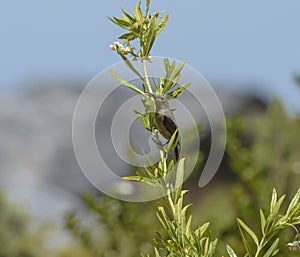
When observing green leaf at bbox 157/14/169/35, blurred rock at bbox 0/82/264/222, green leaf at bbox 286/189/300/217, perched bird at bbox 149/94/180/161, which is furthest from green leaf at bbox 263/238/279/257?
blurred rock at bbox 0/82/264/222

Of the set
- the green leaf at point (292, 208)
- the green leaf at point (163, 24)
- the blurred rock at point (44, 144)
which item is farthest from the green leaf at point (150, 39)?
the blurred rock at point (44, 144)

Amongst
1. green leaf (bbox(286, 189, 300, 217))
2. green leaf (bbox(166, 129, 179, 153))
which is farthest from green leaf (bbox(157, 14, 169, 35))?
green leaf (bbox(286, 189, 300, 217))

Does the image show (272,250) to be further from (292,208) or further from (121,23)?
(121,23)

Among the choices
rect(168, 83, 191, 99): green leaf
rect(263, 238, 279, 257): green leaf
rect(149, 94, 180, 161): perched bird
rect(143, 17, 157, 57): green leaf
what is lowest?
rect(263, 238, 279, 257): green leaf

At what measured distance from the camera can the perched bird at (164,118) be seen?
0.80 metres

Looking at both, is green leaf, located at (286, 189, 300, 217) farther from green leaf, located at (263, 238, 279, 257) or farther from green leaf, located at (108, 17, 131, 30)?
green leaf, located at (108, 17, 131, 30)

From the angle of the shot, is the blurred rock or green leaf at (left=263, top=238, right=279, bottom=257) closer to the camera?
green leaf at (left=263, top=238, right=279, bottom=257)

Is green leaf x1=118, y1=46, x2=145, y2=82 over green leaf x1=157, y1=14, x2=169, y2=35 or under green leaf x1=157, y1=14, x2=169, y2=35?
under

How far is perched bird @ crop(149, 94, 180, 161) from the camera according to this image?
0.80 meters

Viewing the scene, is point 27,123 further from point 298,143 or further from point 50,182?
point 298,143

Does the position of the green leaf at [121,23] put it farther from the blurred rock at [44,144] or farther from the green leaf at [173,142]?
the blurred rock at [44,144]

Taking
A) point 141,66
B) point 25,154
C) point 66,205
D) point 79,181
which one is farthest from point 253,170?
point 25,154

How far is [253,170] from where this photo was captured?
247cm

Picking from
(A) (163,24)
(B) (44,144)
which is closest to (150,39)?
(A) (163,24)
